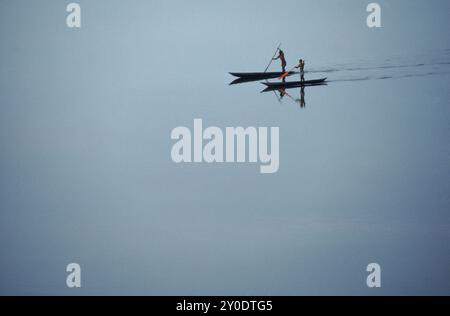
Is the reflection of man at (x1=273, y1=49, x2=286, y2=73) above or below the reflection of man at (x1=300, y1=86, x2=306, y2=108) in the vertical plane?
above

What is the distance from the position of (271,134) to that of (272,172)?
29cm

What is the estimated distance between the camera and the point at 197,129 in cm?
635

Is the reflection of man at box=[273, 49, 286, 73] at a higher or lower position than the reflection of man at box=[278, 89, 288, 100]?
higher

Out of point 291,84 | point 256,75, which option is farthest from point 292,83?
point 256,75

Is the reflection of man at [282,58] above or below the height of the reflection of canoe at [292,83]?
above

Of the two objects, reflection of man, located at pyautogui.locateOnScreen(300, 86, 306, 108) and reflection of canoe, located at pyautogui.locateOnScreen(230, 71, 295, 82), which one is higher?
reflection of canoe, located at pyautogui.locateOnScreen(230, 71, 295, 82)

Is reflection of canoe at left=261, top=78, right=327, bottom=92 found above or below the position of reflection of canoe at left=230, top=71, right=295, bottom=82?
below

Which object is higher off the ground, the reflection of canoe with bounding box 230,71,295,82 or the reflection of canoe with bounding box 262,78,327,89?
the reflection of canoe with bounding box 230,71,295,82

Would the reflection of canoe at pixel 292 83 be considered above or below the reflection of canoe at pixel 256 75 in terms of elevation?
below

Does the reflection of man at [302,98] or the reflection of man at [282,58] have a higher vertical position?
the reflection of man at [282,58]

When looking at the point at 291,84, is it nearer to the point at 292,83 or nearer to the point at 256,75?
the point at 292,83
